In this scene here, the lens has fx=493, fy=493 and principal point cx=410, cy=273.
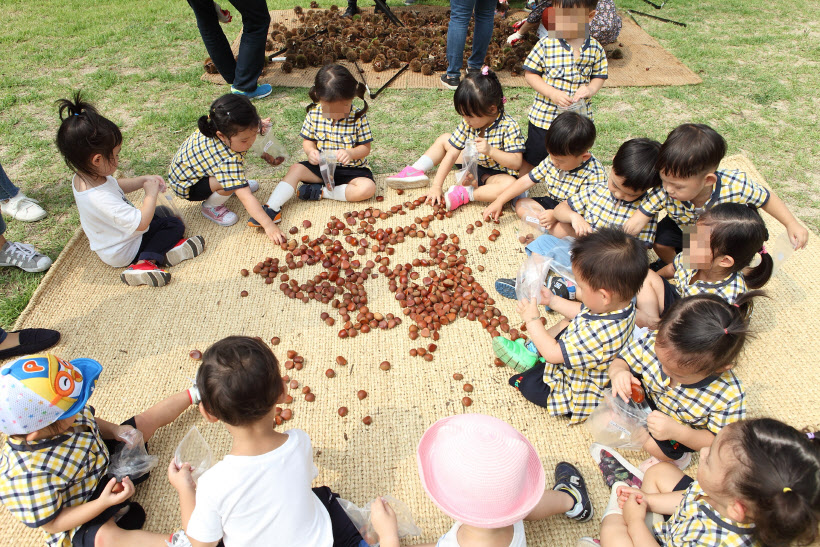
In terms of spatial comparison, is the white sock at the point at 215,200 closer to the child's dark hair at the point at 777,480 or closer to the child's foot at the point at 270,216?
the child's foot at the point at 270,216

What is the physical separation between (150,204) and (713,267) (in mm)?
3523

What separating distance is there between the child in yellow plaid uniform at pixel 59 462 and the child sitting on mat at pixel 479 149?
2.82m

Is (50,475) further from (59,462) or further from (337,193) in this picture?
(337,193)

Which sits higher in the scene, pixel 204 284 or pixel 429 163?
pixel 429 163

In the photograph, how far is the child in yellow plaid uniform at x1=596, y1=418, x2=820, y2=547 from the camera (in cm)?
140

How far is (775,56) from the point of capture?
6.66 m

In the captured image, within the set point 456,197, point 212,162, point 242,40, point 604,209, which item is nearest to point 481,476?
point 604,209

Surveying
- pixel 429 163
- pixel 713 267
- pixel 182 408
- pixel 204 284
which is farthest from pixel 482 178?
pixel 182 408

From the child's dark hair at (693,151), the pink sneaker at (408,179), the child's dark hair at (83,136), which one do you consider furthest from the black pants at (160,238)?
the child's dark hair at (693,151)

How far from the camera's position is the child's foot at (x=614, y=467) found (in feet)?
7.83

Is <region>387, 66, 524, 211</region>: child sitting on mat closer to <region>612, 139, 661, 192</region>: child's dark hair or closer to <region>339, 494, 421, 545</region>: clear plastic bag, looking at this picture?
<region>612, 139, 661, 192</region>: child's dark hair

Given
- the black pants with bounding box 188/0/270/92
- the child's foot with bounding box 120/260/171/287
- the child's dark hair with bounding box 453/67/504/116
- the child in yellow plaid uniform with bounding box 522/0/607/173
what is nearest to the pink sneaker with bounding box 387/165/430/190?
the child's dark hair with bounding box 453/67/504/116

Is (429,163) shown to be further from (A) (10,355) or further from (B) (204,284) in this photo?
(A) (10,355)

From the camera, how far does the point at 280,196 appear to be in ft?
13.3
